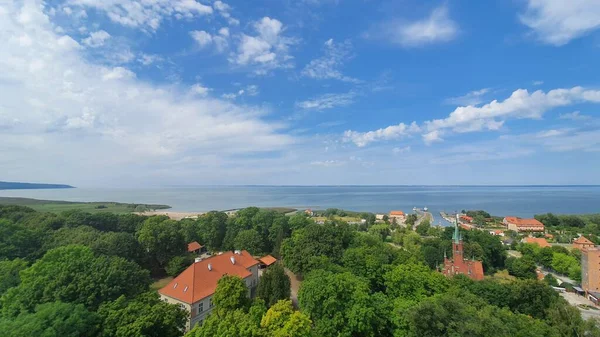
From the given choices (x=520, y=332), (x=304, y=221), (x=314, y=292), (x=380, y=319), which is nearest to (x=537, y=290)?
(x=520, y=332)

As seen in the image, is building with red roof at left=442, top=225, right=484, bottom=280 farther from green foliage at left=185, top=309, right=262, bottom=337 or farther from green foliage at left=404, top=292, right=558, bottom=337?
green foliage at left=185, top=309, right=262, bottom=337

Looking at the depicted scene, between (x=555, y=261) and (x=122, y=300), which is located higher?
(x=122, y=300)

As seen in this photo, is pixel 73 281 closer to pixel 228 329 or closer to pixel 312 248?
pixel 228 329

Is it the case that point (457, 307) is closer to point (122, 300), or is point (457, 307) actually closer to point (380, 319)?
point (380, 319)

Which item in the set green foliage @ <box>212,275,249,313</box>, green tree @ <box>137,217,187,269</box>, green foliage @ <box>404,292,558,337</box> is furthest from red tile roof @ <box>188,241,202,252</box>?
green foliage @ <box>404,292,558,337</box>

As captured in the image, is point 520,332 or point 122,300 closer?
point 520,332

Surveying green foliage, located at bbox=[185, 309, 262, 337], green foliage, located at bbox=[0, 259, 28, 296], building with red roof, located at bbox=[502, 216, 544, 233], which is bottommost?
building with red roof, located at bbox=[502, 216, 544, 233]

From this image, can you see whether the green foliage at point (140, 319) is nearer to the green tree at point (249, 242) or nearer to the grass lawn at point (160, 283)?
the grass lawn at point (160, 283)
